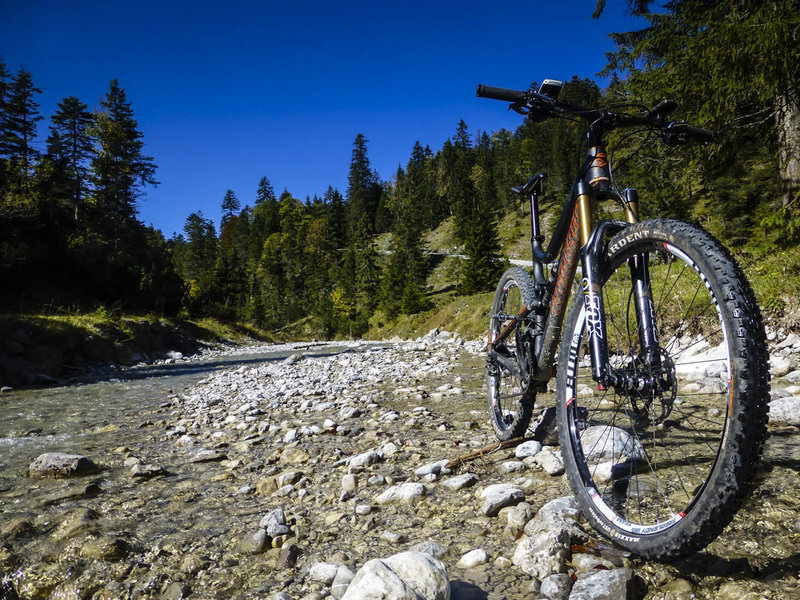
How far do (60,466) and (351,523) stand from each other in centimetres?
357

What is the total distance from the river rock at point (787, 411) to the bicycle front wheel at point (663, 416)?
48 centimetres

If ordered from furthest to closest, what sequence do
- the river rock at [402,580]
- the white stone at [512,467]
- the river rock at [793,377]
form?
the river rock at [793,377] < the white stone at [512,467] < the river rock at [402,580]

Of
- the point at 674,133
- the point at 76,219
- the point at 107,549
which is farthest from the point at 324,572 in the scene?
the point at 76,219

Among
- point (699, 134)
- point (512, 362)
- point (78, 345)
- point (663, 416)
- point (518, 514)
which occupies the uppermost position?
point (699, 134)

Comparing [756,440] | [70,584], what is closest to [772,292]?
[756,440]

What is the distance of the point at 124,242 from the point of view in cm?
3394

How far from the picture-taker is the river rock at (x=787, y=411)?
3552mm

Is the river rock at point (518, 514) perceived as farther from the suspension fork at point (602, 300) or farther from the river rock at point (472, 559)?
the suspension fork at point (602, 300)

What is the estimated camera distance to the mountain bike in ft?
4.89

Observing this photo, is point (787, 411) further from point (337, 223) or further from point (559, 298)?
point (337, 223)

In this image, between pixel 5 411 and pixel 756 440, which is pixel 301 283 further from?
pixel 756 440

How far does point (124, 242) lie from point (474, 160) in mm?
93835

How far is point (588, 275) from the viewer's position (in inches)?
95.0

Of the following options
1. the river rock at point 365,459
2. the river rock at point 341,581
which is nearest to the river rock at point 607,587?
the river rock at point 341,581
